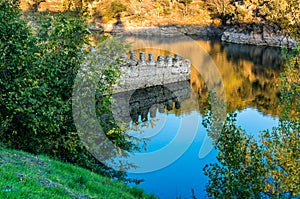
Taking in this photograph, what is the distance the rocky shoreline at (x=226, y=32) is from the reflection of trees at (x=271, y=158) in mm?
65669

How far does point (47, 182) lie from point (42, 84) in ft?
23.7

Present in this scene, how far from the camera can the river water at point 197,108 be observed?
23750 mm

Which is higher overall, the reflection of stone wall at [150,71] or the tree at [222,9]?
the tree at [222,9]

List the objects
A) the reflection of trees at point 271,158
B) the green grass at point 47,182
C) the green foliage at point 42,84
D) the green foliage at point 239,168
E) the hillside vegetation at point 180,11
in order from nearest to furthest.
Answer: the green grass at point 47,182, the reflection of trees at point 271,158, the green foliage at point 239,168, the green foliage at point 42,84, the hillside vegetation at point 180,11

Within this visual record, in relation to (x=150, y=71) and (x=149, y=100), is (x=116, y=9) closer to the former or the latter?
(x=150, y=71)

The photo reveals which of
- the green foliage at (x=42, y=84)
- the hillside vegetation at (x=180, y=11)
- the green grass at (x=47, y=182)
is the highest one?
the hillside vegetation at (x=180, y=11)

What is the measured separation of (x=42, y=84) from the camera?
57.1 ft

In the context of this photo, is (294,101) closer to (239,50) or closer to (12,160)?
(12,160)

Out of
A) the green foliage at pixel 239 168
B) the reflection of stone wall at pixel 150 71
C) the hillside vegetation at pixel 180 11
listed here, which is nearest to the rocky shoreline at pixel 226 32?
the hillside vegetation at pixel 180 11

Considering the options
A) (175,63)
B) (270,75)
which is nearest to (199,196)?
(175,63)

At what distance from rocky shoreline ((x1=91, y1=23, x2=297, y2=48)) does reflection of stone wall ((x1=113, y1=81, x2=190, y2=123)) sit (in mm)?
34903

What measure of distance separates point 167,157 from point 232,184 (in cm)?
1222

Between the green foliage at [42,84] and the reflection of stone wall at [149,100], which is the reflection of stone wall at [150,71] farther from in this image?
the green foliage at [42,84]

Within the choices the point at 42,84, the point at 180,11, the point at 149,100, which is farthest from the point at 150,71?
the point at 180,11
